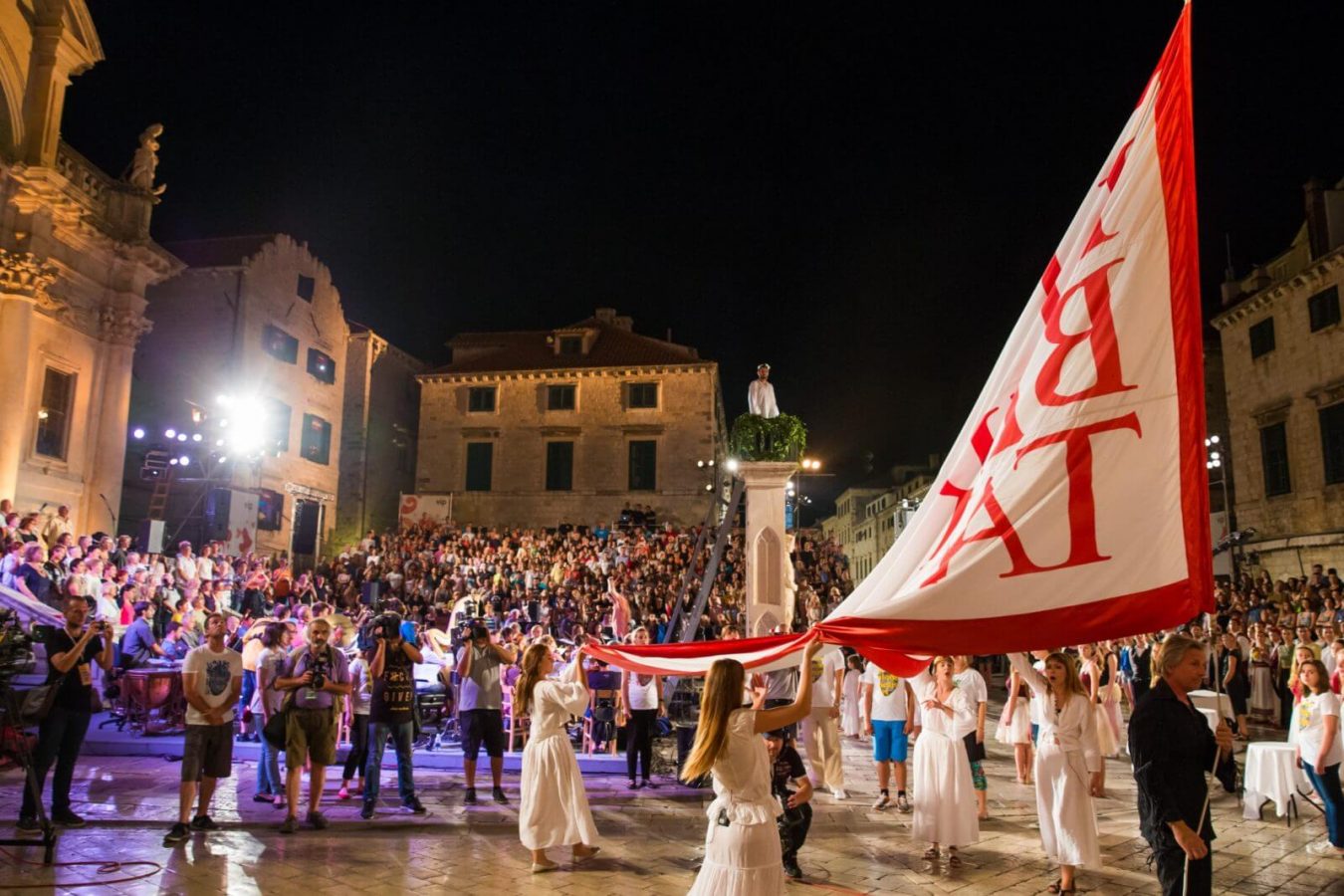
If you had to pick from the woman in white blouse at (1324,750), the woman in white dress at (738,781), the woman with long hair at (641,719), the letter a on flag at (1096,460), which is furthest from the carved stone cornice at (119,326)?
the woman in white blouse at (1324,750)

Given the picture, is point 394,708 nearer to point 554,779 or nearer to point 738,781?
point 554,779

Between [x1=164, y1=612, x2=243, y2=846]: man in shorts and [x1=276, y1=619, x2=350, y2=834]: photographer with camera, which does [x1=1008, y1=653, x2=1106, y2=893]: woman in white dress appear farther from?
[x1=164, y1=612, x2=243, y2=846]: man in shorts

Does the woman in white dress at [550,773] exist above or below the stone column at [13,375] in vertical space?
below

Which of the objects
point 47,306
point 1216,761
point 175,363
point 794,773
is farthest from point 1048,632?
point 175,363

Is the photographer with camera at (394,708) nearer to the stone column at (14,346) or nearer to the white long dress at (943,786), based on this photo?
the white long dress at (943,786)

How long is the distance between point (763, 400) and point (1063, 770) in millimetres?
7096

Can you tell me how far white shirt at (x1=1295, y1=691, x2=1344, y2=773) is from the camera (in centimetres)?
724

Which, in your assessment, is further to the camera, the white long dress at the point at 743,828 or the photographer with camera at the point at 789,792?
the photographer with camera at the point at 789,792

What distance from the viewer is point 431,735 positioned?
1196 cm

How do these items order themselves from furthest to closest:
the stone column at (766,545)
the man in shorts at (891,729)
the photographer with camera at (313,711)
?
the stone column at (766,545), the man in shorts at (891,729), the photographer with camera at (313,711)

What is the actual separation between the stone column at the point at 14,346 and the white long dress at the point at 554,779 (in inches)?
625

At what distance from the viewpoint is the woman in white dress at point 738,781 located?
4258mm

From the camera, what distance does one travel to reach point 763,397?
12.6 m

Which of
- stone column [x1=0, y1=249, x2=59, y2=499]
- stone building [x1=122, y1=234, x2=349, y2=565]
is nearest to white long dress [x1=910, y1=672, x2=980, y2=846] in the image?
stone column [x1=0, y1=249, x2=59, y2=499]
